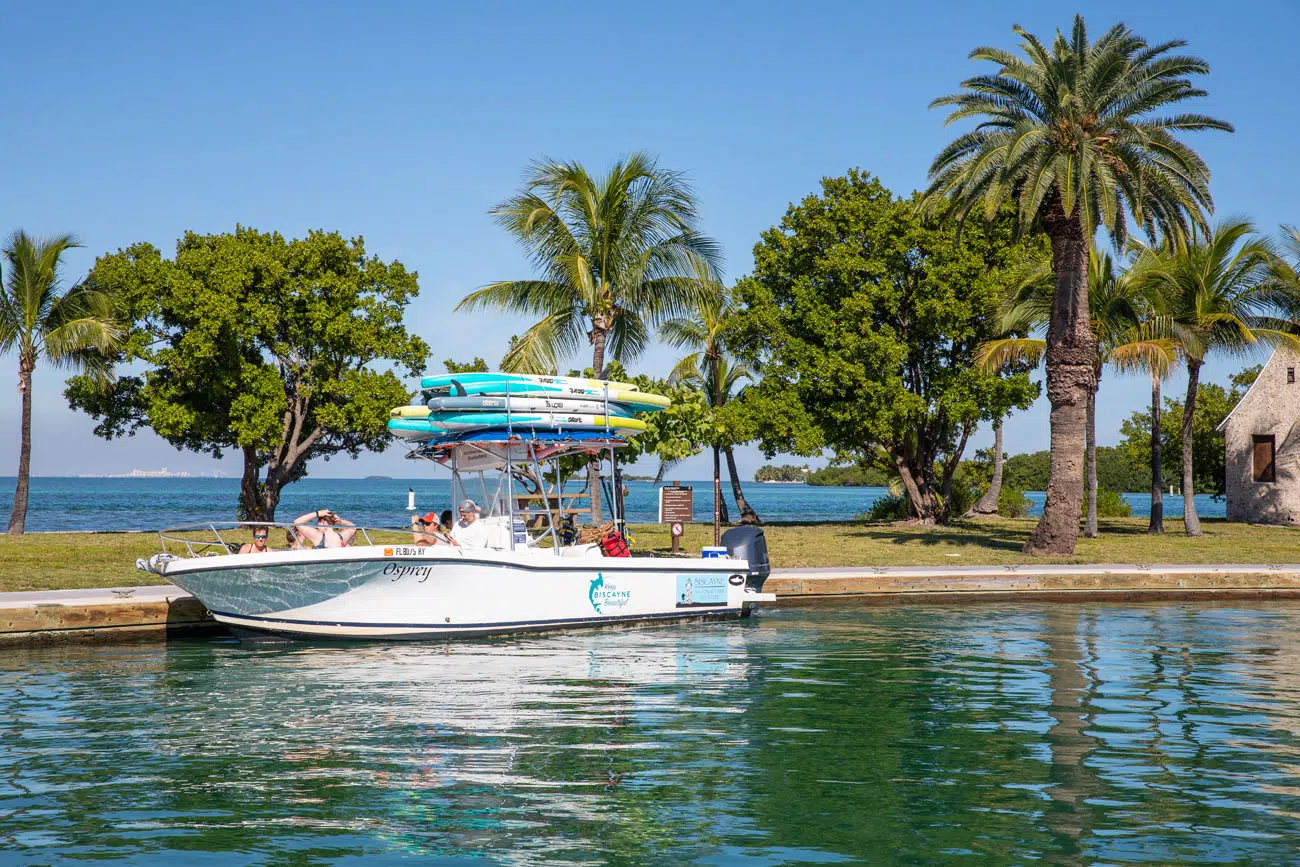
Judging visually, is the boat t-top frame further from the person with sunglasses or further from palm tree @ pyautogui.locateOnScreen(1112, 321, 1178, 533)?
palm tree @ pyautogui.locateOnScreen(1112, 321, 1178, 533)


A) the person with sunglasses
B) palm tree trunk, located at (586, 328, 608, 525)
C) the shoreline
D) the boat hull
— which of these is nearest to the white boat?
the boat hull

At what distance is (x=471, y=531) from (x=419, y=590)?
1306 mm

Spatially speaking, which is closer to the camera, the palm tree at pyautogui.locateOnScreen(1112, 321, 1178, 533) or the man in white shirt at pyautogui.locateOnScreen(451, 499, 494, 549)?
the man in white shirt at pyautogui.locateOnScreen(451, 499, 494, 549)

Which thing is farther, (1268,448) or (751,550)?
(1268,448)

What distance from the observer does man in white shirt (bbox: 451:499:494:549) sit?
15586 millimetres

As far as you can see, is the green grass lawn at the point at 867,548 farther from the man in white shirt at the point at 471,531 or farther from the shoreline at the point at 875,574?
the man in white shirt at the point at 471,531

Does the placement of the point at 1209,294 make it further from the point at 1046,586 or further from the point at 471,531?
the point at 471,531

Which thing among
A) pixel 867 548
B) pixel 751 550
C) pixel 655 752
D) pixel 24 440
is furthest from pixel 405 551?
pixel 24 440

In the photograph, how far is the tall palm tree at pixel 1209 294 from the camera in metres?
32.2

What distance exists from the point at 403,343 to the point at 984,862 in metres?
30.1

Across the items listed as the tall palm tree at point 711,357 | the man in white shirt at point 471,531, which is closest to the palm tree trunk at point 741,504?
the tall palm tree at point 711,357

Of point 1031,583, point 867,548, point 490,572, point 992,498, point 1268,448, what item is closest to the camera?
point 490,572

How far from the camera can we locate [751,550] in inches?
717

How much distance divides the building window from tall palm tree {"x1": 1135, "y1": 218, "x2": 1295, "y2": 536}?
20.5ft
